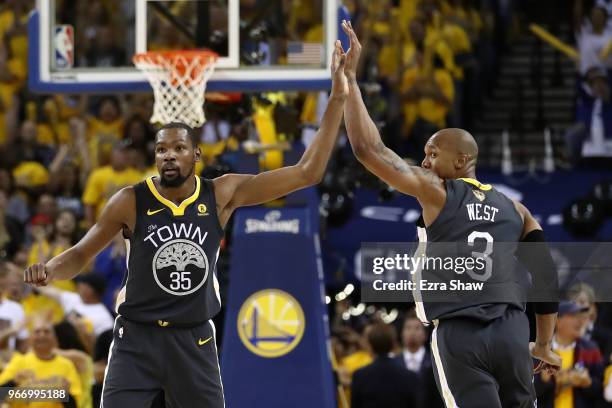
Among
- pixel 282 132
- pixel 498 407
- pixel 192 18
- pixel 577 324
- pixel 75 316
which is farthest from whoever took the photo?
pixel 192 18

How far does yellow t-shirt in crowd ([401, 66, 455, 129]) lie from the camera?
1520 cm

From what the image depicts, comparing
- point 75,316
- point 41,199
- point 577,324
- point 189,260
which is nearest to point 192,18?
point 41,199

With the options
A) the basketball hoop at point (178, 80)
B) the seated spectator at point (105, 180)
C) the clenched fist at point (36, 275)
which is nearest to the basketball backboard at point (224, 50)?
the basketball hoop at point (178, 80)

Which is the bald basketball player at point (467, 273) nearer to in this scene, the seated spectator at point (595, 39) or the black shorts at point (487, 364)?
Result: the black shorts at point (487, 364)

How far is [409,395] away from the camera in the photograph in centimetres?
988

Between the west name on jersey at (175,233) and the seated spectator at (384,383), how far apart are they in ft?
10.9

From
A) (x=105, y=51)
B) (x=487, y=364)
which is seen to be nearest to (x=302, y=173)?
(x=487, y=364)

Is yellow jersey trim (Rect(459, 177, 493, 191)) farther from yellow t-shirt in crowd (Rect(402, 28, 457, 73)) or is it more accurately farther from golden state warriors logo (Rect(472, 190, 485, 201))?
yellow t-shirt in crowd (Rect(402, 28, 457, 73))

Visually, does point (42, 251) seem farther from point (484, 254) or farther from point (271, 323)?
point (484, 254)

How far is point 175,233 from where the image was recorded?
677 centimetres

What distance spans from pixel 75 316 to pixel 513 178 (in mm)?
5521

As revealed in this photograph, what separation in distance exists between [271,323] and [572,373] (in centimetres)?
231

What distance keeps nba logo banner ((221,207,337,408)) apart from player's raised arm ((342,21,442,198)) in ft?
10.4

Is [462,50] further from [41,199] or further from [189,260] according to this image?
[189,260]
